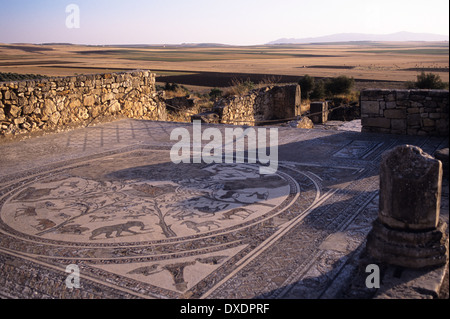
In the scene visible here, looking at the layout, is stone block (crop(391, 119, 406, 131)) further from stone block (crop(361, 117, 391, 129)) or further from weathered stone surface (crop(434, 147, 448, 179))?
weathered stone surface (crop(434, 147, 448, 179))

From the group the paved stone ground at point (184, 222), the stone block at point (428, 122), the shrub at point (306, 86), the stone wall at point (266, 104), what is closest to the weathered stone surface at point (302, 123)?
the stone wall at point (266, 104)

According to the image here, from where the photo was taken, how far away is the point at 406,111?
320 inches

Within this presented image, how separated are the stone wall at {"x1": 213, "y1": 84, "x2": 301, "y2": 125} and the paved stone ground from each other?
6077 millimetres

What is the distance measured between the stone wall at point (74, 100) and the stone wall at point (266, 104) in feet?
8.32

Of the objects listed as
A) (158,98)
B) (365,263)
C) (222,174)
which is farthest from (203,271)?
(158,98)

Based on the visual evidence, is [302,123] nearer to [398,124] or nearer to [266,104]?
[266,104]

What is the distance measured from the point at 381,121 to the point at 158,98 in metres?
6.26

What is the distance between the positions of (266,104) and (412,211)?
40.6 feet

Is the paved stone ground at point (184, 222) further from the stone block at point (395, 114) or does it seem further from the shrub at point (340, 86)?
the shrub at point (340, 86)

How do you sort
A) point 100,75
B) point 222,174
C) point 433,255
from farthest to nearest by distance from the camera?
point 100,75
point 222,174
point 433,255

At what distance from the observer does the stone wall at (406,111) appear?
7.89 meters

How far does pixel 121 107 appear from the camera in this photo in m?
10.8

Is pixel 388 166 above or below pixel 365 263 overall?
above

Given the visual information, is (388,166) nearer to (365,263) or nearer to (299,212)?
(365,263)
